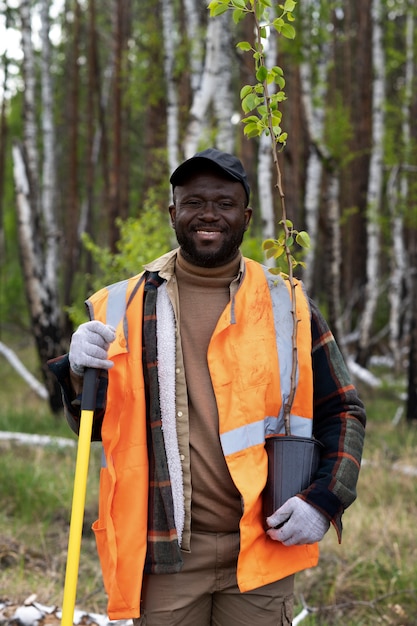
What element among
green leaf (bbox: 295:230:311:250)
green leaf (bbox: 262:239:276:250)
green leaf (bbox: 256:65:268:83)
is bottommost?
green leaf (bbox: 262:239:276:250)

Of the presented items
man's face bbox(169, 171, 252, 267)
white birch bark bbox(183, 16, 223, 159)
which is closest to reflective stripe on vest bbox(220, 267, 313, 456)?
man's face bbox(169, 171, 252, 267)

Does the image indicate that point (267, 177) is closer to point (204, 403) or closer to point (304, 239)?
point (304, 239)

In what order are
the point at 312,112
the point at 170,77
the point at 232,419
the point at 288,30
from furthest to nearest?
the point at 312,112 < the point at 170,77 < the point at 288,30 < the point at 232,419

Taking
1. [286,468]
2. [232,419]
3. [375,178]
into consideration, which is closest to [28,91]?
[375,178]

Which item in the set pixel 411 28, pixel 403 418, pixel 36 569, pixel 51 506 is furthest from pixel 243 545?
pixel 411 28

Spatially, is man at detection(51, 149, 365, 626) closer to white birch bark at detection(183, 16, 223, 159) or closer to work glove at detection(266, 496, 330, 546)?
work glove at detection(266, 496, 330, 546)

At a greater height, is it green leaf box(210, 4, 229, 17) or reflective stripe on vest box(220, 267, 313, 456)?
green leaf box(210, 4, 229, 17)

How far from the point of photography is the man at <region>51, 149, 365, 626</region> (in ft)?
7.19

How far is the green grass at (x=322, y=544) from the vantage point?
3965 millimetres

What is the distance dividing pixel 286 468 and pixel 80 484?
60 cm

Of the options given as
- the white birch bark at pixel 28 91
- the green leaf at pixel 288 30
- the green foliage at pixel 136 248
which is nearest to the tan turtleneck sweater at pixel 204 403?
the green leaf at pixel 288 30

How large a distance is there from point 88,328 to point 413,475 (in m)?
4.78

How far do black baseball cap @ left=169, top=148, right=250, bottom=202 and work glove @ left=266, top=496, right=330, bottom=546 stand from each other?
988 millimetres

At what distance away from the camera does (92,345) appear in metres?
2.15
